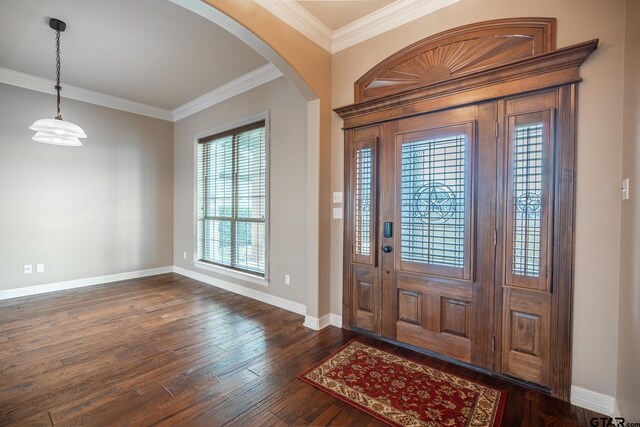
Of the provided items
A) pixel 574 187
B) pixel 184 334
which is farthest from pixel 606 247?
pixel 184 334

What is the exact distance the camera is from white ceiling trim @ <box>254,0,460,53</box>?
2523mm

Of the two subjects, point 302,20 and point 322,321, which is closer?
point 302,20

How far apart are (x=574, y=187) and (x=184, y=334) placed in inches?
144

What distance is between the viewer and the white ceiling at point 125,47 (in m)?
2.66

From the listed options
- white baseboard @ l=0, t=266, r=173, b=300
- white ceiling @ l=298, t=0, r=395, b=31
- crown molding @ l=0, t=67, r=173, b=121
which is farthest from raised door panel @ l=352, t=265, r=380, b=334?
crown molding @ l=0, t=67, r=173, b=121

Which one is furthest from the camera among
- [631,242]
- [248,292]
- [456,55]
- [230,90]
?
[230,90]

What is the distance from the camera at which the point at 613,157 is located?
1.77 meters

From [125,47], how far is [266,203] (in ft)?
8.13

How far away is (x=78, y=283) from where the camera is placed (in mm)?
4578

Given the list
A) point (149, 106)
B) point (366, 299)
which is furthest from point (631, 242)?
point (149, 106)

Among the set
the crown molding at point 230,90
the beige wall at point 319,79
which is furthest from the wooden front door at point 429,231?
the crown molding at point 230,90

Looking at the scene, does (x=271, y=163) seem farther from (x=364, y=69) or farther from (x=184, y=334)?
(x=184, y=334)

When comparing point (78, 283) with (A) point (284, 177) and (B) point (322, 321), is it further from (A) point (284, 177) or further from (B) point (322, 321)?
(B) point (322, 321)

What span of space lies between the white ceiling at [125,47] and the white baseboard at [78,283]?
124 inches
